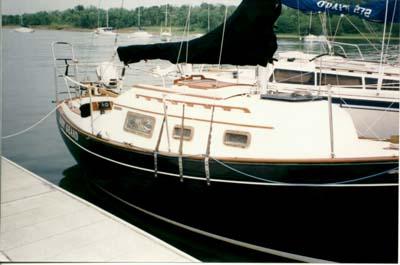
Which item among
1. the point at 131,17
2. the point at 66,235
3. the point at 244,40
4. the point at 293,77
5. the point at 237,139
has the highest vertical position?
the point at 131,17

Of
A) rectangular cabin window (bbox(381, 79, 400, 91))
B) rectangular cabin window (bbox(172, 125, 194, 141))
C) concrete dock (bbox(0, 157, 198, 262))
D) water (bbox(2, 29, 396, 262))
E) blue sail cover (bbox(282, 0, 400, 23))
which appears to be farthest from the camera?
rectangular cabin window (bbox(381, 79, 400, 91))

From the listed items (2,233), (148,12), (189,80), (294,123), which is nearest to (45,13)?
(148,12)

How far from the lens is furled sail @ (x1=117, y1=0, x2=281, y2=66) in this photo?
458 centimetres

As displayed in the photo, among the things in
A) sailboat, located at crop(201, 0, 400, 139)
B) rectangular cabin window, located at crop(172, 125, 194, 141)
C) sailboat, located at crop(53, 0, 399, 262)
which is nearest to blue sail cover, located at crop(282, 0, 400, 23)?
sailboat, located at crop(201, 0, 400, 139)

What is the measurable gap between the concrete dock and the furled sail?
217 cm

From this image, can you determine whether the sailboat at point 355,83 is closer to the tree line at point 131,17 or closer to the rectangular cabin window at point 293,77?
the rectangular cabin window at point 293,77

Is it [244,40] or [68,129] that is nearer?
[244,40]

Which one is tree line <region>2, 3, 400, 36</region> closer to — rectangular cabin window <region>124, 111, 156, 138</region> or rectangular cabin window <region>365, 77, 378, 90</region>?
rectangular cabin window <region>365, 77, 378, 90</region>

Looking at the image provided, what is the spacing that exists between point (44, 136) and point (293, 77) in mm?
6090

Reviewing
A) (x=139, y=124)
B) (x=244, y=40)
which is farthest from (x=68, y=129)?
(x=244, y=40)

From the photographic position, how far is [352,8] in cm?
736

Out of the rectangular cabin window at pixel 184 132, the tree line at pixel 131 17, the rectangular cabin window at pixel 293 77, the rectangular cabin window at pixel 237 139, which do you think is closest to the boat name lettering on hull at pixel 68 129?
A: the tree line at pixel 131 17

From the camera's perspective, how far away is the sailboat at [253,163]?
4.06 m

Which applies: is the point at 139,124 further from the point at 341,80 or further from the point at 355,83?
the point at 355,83
